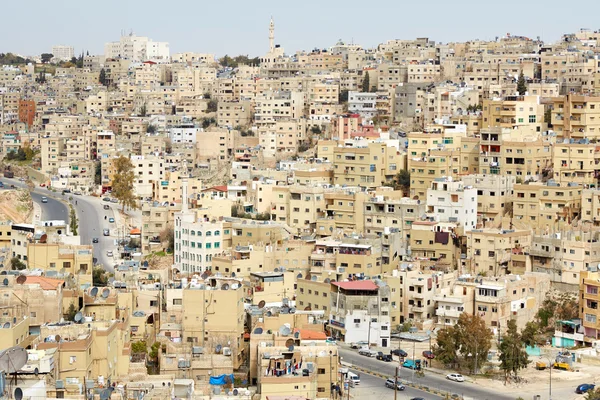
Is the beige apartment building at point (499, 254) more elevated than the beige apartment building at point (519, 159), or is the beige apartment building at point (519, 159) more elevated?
the beige apartment building at point (519, 159)

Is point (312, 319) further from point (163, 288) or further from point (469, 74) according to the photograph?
point (469, 74)

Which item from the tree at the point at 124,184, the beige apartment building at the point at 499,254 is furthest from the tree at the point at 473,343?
the tree at the point at 124,184

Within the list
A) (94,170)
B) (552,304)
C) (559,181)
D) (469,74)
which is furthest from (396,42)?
(552,304)

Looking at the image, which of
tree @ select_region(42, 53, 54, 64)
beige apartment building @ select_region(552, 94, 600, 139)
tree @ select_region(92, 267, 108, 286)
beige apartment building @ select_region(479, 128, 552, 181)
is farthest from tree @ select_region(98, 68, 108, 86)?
tree @ select_region(92, 267, 108, 286)

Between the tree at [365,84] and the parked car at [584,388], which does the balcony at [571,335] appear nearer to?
the parked car at [584,388]

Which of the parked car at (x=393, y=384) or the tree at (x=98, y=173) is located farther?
the tree at (x=98, y=173)

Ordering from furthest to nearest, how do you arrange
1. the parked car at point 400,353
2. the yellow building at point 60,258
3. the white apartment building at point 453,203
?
1. the white apartment building at point 453,203
2. the yellow building at point 60,258
3. the parked car at point 400,353
